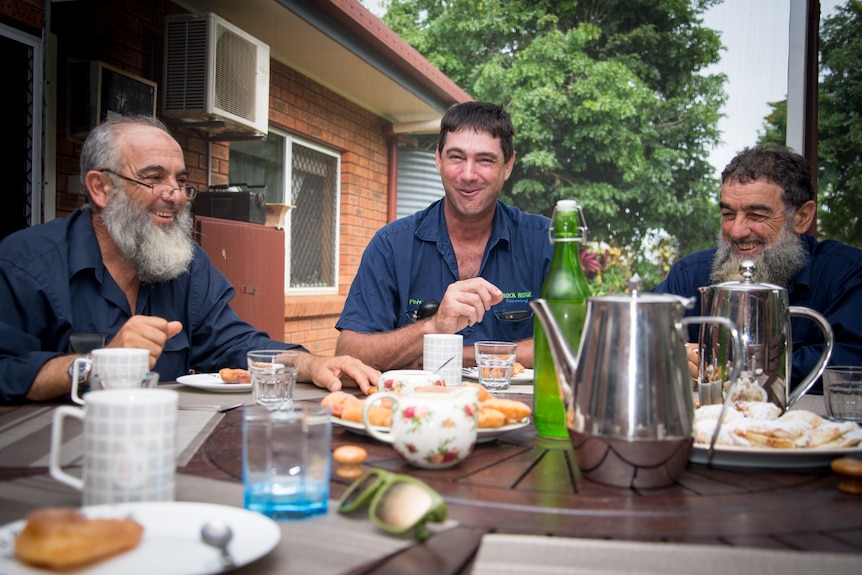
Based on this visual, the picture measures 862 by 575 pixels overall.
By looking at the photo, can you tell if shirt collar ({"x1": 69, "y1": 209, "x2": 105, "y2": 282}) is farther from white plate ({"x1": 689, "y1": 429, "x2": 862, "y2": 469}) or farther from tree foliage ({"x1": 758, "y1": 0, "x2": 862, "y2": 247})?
tree foliage ({"x1": 758, "y1": 0, "x2": 862, "y2": 247})

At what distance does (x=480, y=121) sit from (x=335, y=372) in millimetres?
1332

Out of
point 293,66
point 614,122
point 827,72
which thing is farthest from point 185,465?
point 614,122

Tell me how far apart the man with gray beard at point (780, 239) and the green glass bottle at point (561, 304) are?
138 cm

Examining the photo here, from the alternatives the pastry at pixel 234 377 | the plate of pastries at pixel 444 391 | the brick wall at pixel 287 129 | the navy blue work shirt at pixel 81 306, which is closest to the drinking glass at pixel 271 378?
the plate of pastries at pixel 444 391

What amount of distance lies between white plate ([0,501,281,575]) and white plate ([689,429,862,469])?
2.31 feet

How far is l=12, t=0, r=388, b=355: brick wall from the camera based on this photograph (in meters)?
3.62

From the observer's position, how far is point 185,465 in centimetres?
108

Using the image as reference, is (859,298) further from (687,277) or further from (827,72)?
(827,72)

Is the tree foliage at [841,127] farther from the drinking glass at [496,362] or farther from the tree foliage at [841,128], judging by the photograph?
the drinking glass at [496,362]

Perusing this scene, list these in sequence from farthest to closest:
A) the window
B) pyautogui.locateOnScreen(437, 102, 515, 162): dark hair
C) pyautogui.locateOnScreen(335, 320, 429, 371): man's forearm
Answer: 1. the window
2. pyautogui.locateOnScreen(437, 102, 515, 162): dark hair
3. pyautogui.locateOnScreen(335, 320, 429, 371): man's forearm

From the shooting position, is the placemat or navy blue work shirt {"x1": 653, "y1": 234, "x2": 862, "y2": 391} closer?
the placemat

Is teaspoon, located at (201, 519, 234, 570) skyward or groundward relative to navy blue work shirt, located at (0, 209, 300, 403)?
groundward

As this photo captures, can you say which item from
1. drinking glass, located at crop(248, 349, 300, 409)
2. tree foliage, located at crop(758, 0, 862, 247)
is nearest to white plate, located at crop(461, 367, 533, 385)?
drinking glass, located at crop(248, 349, 300, 409)

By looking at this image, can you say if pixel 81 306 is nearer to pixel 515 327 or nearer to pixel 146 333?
pixel 146 333
